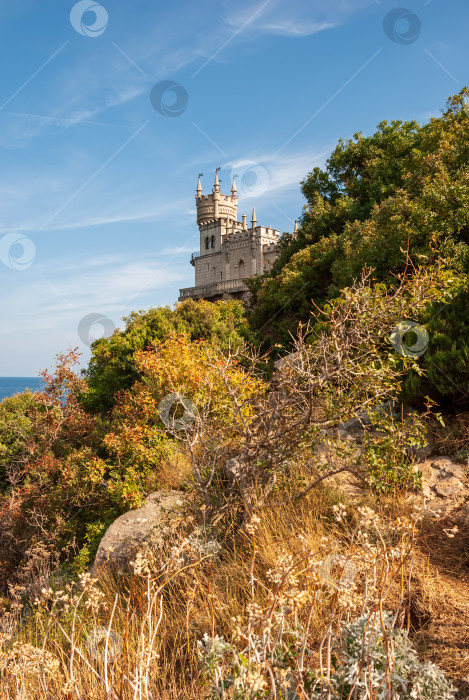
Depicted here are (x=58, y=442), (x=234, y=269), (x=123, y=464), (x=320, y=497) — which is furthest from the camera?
(x=234, y=269)

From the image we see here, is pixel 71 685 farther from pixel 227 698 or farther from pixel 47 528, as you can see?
pixel 47 528

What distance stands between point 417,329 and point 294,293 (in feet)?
25.6

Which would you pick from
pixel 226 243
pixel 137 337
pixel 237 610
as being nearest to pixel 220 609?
pixel 237 610

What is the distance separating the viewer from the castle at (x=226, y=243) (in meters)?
46.7

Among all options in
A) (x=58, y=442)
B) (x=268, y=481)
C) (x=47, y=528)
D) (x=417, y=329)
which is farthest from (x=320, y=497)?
(x=58, y=442)

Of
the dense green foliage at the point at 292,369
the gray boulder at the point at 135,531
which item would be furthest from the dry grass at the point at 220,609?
the dense green foliage at the point at 292,369

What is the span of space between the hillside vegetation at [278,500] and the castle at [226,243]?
26.3 metres

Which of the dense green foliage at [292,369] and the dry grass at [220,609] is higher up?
the dense green foliage at [292,369]

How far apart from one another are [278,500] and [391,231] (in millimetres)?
7204

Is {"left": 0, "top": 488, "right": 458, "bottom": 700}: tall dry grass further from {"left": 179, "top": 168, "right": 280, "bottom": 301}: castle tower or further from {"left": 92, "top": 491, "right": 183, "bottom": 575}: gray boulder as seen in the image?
{"left": 179, "top": 168, "right": 280, "bottom": 301}: castle tower

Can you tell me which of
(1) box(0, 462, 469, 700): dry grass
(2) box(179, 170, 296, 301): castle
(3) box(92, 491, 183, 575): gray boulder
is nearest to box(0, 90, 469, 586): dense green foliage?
(3) box(92, 491, 183, 575): gray boulder

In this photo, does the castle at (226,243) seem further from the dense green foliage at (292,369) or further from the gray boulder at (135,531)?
the gray boulder at (135,531)

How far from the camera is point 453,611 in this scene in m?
3.47

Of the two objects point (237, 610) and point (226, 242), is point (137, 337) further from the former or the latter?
point (226, 242)
